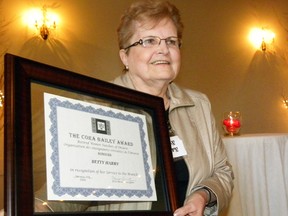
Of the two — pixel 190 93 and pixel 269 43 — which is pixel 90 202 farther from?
pixel 269 43

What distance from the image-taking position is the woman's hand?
3.26ft

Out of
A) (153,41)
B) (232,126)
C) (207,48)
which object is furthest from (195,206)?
(207,48)

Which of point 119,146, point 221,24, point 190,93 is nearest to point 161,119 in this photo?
point 119,146

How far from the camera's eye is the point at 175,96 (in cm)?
143

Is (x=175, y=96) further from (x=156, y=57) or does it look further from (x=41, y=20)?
(x=41, y=20)

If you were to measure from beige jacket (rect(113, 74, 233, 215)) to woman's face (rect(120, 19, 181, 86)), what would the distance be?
0.30ft

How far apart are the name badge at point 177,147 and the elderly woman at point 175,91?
0.01 m

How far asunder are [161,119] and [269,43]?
537cm

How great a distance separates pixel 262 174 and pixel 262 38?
140 inches

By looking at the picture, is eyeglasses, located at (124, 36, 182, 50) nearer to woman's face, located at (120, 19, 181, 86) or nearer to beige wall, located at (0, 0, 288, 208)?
woman's face, located at (120, 19, 181, 86)

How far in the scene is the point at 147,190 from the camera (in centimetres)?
96

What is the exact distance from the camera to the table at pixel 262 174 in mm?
2857

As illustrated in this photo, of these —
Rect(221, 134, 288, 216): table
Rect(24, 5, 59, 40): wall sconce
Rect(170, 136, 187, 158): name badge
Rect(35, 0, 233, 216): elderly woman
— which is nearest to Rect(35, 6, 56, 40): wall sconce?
Rect(24, 5, 59, 40): wall sconce

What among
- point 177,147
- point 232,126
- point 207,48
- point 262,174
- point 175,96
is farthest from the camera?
point 207,48
